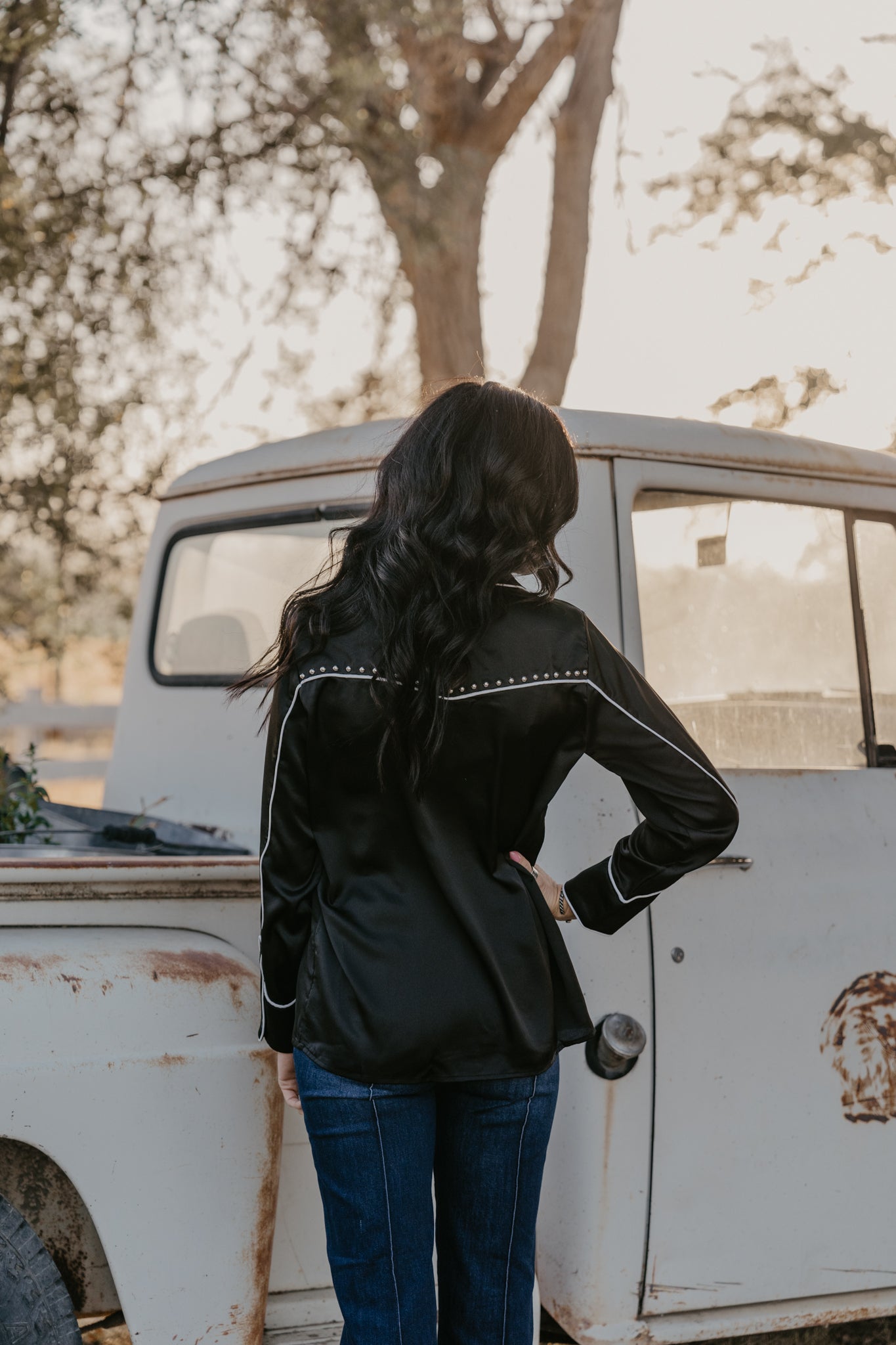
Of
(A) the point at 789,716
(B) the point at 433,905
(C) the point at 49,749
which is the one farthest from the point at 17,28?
(C) the point at 49,749

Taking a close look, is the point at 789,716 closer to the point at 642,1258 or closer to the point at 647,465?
the point at 647,465

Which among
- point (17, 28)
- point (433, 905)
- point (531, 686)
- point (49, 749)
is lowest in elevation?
point (433, 905)

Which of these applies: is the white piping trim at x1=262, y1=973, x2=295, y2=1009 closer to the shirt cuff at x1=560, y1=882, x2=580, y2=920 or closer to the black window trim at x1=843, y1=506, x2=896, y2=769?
the shirt cuff at x1=560, y1=882, x2=580, y2=920

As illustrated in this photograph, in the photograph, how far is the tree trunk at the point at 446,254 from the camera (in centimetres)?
812

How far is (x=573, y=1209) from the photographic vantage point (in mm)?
2238

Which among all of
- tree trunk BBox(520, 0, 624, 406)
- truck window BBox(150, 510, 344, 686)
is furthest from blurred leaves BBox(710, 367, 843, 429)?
truck window BBox(150, 510, 344, 686)

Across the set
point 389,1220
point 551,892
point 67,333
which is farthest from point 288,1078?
point 67,333

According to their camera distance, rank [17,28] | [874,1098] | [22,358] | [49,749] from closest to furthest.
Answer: [874,1098]
[17,28]
[22,358]
[49,749]

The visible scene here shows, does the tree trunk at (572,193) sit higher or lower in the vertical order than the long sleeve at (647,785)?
higher

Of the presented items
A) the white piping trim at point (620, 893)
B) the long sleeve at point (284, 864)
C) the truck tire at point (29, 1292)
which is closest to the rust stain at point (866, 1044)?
the white piping trim at point (620, 893)

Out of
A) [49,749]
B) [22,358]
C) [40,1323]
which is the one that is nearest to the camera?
[40,1323]

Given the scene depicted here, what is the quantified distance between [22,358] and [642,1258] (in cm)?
674

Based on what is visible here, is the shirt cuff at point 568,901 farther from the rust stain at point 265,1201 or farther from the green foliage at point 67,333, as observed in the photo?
the green foliage at point 67,333

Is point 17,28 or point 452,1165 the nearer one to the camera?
point 452,1165
